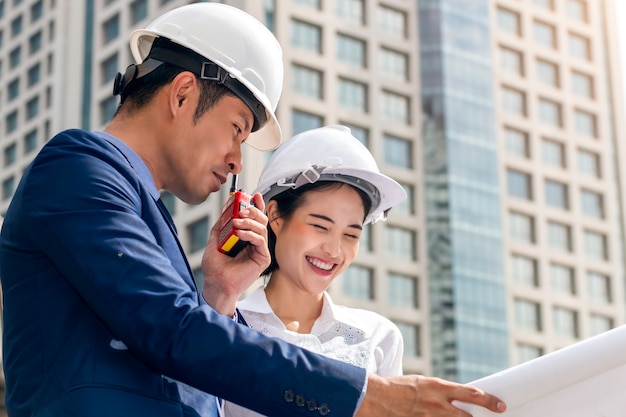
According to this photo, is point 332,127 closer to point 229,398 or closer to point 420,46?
point 229,398

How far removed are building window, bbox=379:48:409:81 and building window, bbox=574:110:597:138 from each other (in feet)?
36.2

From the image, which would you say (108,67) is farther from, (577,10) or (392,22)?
(577,10)

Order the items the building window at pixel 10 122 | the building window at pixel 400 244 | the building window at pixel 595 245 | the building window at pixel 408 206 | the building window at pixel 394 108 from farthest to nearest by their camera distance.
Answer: the building window at pixel 595 245
the building window at pixel 10 122
the building window at pixel 394 108
the building window at pixel 408 206
the building window at pixel 400 244

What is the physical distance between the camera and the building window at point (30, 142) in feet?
182

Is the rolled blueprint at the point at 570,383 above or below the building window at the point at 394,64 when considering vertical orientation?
below

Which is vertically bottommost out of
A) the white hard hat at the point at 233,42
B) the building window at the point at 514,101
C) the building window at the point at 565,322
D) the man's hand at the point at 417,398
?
the man's hand at the point at 417,398

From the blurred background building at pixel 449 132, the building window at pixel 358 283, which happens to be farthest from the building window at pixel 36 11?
the building window at pixel 358 283

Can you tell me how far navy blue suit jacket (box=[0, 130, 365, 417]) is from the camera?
8.70ft

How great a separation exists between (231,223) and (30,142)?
178ft

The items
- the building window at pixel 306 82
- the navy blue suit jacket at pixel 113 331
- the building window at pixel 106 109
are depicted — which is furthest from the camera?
the building window at pixel 106 109

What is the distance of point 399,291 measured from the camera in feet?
163

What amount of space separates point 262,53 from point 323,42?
47.1 meters

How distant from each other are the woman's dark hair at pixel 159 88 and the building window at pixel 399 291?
46.0m

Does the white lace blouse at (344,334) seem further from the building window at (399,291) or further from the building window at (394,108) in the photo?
the building window at (394,108)
